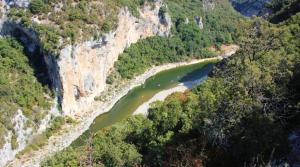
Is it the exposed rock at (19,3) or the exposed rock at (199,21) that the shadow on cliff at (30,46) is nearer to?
the exposed rock at (19,3)

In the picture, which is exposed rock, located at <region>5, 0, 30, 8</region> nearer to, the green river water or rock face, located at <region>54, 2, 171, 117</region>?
rock face, located at <region>54, 2, 171, 117</region>

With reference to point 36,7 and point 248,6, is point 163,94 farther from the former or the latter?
point 248,6

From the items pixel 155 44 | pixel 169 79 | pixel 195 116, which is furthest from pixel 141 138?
pixel 155 44

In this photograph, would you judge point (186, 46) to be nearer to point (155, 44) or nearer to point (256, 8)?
point (155, 44)

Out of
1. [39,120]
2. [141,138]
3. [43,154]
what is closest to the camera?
[141,138]

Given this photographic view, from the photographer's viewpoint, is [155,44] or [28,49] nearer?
[28,49]

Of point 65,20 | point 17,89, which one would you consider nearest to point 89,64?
point 65,20

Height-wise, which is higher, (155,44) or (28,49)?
(28,49)
